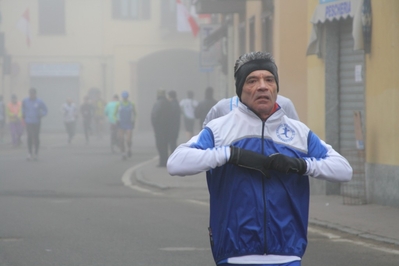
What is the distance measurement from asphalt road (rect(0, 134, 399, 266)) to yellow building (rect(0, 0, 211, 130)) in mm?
33901

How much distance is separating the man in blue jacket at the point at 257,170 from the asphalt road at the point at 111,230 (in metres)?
4.01

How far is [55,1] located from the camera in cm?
5203

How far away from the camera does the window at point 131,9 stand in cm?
5131

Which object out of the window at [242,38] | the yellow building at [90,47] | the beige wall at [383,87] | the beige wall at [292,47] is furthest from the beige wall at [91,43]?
the beige wall at [383,87]

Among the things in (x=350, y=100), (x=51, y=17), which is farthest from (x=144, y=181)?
(x=51, y=17)

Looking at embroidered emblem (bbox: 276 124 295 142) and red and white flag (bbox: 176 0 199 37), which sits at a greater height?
red and white flag (bbox: 176 0 199 37)

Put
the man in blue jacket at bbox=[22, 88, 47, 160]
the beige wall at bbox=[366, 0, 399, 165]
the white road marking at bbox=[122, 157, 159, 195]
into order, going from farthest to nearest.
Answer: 1. the man in blue jacket at bbox=[22, 88, 47, 160]
2. the white road marking at bbox=[122, 157, 159, 195]
3. the beige wall at bbox=[366, 0, 399, 165]

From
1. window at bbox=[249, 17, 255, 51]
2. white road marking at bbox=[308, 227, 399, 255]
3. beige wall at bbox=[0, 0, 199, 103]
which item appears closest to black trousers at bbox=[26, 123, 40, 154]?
window at bbox=[249, 17, 255, 51]

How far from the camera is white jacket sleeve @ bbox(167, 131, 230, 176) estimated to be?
3.78m

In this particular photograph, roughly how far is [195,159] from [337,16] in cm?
998

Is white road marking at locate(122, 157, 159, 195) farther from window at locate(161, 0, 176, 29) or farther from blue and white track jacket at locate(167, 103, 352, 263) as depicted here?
window at locate(161, 0, 176, 29)

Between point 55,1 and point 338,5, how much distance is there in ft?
132

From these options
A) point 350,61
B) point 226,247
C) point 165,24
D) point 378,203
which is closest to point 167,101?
point 350,61

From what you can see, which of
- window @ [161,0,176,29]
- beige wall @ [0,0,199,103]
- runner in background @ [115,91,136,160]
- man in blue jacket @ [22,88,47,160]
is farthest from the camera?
beige wall @ [0,0,199,103]
